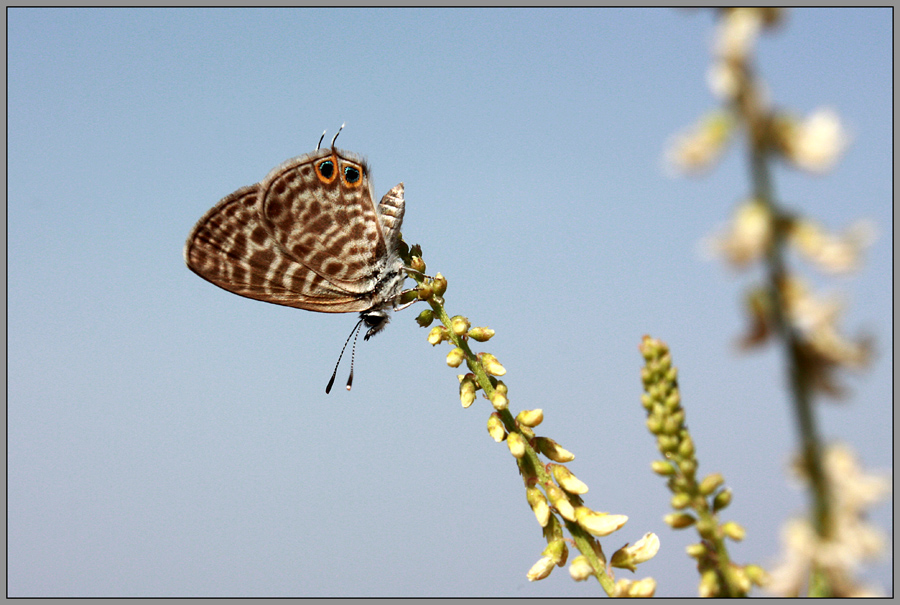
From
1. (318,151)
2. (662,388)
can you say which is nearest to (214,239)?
(318,151)

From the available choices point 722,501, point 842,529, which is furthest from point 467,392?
point 842,529

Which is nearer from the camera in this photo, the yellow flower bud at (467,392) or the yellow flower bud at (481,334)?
the yellow flower bud at (467,392)

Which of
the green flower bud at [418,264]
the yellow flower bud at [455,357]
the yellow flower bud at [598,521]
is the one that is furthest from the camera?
the green flower bud at [418,264]

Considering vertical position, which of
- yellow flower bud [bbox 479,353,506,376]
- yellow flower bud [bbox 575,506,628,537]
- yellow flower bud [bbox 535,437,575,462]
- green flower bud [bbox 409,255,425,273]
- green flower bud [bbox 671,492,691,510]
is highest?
green flower bud [bbox 409,255,425,273]

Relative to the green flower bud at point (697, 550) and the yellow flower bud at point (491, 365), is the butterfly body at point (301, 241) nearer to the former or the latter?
the yellow flower bud at point (491, 365)

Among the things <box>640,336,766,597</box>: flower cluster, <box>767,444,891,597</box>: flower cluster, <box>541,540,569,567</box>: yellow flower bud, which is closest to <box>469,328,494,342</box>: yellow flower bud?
<box>541,540,569,567</box>: yellow flower bud

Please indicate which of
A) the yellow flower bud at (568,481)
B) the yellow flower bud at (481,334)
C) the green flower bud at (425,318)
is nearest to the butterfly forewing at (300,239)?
the green flower bud at (425,318)

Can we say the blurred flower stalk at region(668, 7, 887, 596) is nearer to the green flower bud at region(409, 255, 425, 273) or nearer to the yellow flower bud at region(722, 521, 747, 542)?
the yellow flower bud at region(722, 521, 747, 542)

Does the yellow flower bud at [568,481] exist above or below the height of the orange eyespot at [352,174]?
below
